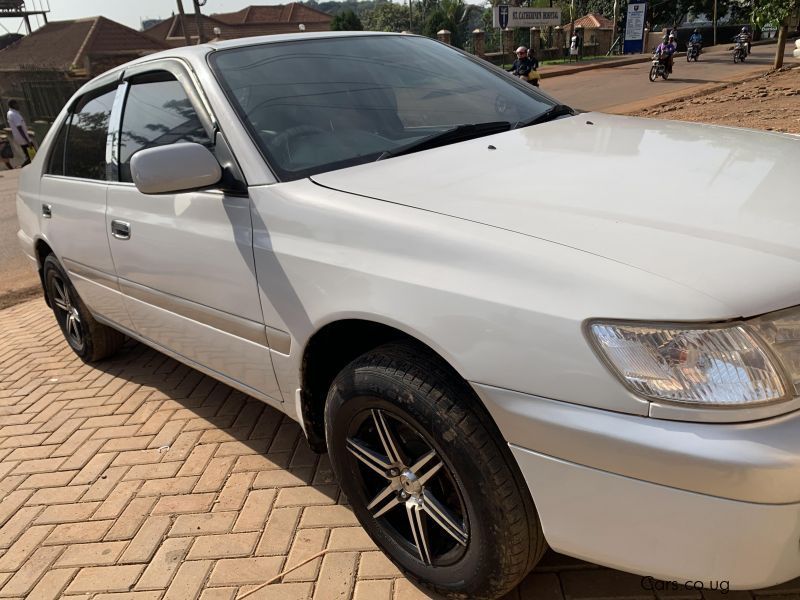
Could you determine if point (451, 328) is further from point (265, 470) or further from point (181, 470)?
point (181, 470)

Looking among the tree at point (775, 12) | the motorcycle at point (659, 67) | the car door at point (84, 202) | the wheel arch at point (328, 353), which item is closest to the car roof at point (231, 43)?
the car door at point (84, 202)

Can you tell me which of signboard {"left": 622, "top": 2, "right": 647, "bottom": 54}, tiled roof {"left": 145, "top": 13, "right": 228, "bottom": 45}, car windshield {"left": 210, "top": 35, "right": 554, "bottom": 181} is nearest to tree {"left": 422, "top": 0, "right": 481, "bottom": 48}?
signboard {"left": 622, "top": 2, "right": 647, "bottom": 54}

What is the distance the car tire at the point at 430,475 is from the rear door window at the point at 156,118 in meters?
1.22

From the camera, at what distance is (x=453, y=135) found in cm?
253

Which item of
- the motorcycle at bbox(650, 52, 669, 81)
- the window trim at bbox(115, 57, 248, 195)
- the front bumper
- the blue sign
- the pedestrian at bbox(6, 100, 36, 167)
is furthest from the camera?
the blue sign

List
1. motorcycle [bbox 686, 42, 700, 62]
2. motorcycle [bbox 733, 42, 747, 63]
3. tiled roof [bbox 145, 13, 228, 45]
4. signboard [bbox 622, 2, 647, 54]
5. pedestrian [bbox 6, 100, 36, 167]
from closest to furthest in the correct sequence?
pedestrian [bbox 6, 100, 36, 167], motorcycle [bbox 733, 42, 747, 63], motorcycle [bbox 686, 42, 700, 62], signboard [bbox 622, 2, 647, 54], tiled roof [bbox 145, 13, 228, 45]

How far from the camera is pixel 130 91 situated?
3078 millimetres

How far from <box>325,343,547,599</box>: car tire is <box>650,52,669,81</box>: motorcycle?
22.8 metres

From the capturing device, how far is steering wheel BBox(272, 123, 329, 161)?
2301 millimetres

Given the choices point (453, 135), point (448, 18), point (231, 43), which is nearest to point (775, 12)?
point (453, 135)

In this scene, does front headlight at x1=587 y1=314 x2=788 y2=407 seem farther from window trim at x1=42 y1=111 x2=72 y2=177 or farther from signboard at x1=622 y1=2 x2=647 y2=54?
signboard at x1=622 y1=2 x2=647 y2=54

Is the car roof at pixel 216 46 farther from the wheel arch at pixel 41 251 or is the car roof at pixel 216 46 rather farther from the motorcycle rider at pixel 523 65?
the motorcycle rider at pixel 523 65

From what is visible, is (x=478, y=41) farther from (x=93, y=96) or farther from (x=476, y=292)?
(x=476, y=292)

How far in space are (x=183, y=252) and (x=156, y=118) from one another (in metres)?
0.77
